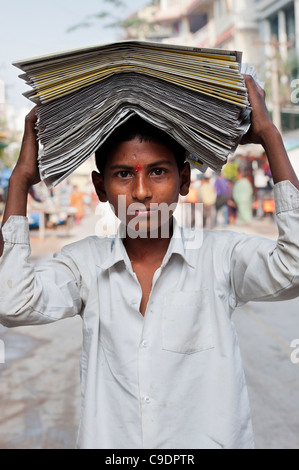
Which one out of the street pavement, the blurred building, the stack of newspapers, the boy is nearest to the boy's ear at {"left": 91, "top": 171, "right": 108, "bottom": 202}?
the boy

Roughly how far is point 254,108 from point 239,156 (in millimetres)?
19211

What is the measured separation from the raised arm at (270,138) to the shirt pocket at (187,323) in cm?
38

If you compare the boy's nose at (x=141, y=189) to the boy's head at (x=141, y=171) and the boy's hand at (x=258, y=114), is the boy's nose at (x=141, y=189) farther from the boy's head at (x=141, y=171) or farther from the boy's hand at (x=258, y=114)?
the boy's hand at (x=258, y=114)

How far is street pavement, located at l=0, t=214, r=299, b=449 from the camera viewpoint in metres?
3.23

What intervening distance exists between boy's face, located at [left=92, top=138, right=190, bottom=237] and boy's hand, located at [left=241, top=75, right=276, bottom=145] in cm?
25

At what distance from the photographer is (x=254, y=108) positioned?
1468mm

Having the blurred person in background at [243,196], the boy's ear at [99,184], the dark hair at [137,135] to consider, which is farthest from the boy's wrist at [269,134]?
the blurred person in background at [243,196]

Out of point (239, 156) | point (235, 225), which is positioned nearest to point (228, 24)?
point (239, 156)

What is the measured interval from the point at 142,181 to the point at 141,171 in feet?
0.10

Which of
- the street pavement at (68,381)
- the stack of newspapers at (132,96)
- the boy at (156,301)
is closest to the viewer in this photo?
the stack of newspapers at (132,96)

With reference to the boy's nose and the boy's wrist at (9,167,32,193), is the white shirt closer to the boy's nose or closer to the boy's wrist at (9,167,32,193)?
the boy's wrist at (9,167,32,193)

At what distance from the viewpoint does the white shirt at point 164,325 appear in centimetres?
147

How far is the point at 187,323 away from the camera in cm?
154
